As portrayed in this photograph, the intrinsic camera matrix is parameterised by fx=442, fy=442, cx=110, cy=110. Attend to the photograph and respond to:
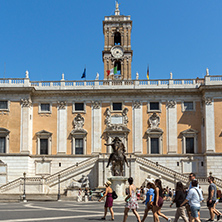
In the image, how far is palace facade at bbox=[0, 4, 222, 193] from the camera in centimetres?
4753

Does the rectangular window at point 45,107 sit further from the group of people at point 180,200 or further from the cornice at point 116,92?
the group of people at point 180,200

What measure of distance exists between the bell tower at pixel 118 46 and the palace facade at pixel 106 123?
6378mm

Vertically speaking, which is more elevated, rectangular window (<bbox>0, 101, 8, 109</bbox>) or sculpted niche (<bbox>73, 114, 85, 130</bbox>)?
rectangular window (<bbox>0, 101, 8, 109</bbox>)

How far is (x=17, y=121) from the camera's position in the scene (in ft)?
158

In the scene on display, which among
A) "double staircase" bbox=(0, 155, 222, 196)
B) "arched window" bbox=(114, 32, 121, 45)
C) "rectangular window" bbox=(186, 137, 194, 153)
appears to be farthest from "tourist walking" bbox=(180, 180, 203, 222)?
"arched window" bbox=(114, 32, 121, 45)

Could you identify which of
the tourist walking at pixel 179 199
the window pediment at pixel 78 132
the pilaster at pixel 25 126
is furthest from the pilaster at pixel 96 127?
the tourist walking at pixel 179 199

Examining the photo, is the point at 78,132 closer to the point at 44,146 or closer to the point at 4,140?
the point at 44,146

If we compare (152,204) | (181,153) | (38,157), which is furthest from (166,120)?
(152,204)

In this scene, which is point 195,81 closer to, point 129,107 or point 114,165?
point 129,107

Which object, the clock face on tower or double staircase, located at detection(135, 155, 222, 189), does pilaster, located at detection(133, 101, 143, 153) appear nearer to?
double staircase, located at detection(135, 155, 222, 189)

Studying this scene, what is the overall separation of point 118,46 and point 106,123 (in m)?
12.3

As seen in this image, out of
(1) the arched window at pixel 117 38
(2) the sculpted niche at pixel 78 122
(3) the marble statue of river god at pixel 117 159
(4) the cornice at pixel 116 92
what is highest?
(1) the arched window at pixel 117 38

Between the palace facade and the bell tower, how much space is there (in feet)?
20.9

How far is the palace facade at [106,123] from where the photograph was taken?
47.5 m
